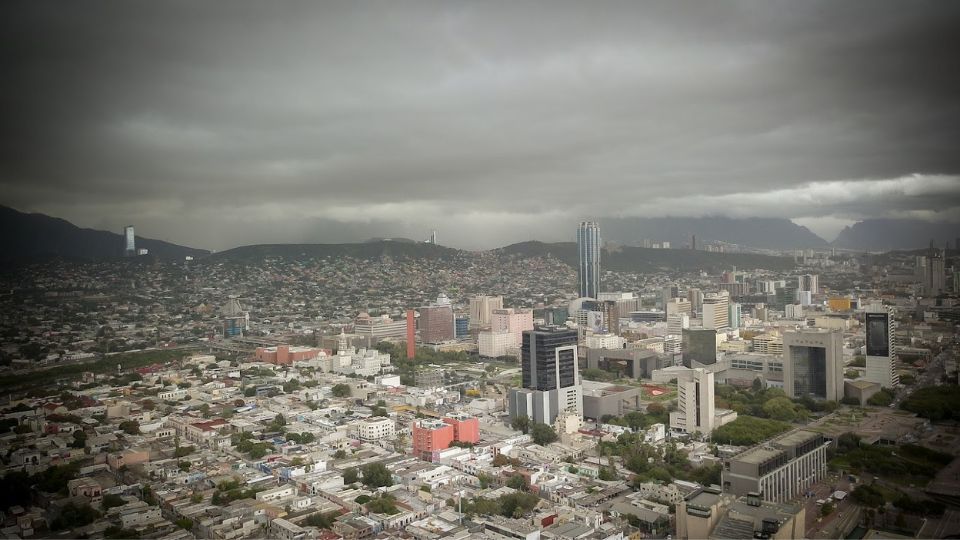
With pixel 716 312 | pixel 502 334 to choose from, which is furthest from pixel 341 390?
pixel 716 312

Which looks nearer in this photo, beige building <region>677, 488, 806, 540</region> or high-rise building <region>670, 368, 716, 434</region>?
beige building <region>677, 488, 806, 540</region>

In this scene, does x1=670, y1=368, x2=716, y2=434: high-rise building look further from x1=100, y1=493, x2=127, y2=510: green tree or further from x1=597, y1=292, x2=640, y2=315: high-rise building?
x1=597, y1=292, x2=640, y2=315: high-rise building

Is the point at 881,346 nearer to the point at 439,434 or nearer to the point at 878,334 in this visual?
the point at 878,334

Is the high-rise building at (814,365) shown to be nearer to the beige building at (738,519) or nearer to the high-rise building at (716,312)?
the beige building at (738,519)

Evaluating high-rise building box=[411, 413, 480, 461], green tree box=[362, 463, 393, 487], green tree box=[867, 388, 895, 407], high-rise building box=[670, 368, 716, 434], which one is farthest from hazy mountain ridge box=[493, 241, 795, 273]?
green tree box=[362, 463, 393, 487]

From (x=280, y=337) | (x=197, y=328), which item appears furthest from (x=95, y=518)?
(x=280, y=337)

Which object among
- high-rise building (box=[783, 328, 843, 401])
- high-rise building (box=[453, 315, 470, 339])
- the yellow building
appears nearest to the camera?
high-rise building (box=[783, 328, 843, 401])

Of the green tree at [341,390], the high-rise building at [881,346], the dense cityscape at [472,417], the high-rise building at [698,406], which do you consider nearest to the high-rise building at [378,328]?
the dense cityscape at [472,417]
